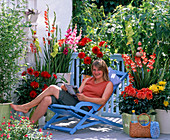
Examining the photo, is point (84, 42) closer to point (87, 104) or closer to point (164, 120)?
point (87, 104)

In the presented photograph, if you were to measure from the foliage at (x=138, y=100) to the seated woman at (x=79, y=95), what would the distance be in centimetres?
36

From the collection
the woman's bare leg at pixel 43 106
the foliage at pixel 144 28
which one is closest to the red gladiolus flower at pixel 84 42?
the foliage at pixel 144 28

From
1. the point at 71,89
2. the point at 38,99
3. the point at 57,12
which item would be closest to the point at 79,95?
the point at 71,89

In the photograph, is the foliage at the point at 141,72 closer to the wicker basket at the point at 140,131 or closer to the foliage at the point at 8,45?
the wicker basket at the point at 140,131

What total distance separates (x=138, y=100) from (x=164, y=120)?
19.0 inches

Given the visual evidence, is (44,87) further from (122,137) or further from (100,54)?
(122,137)

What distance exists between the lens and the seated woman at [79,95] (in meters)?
5.01

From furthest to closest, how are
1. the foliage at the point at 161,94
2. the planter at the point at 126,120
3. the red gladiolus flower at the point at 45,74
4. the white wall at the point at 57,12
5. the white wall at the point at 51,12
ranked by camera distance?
the white wall at the point at 57,12
the white wall at the point at 51,12
the red gladiolus flower at the point at 45,74
the foliage at the point at 161,94
the planter at the point at 126,120

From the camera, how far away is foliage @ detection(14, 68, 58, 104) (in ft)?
17.6

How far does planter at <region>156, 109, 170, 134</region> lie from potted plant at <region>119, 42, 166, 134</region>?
15 centimetres

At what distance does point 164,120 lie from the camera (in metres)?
4.93

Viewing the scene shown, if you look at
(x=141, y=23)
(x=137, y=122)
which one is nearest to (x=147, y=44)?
(x=141, y=23)

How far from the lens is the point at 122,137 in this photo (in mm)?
4695

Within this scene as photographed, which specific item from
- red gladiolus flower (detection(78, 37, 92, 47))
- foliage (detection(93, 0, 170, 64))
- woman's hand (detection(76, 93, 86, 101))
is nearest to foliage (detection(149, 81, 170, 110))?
foliage (detection(93, 0, 170, 64))
